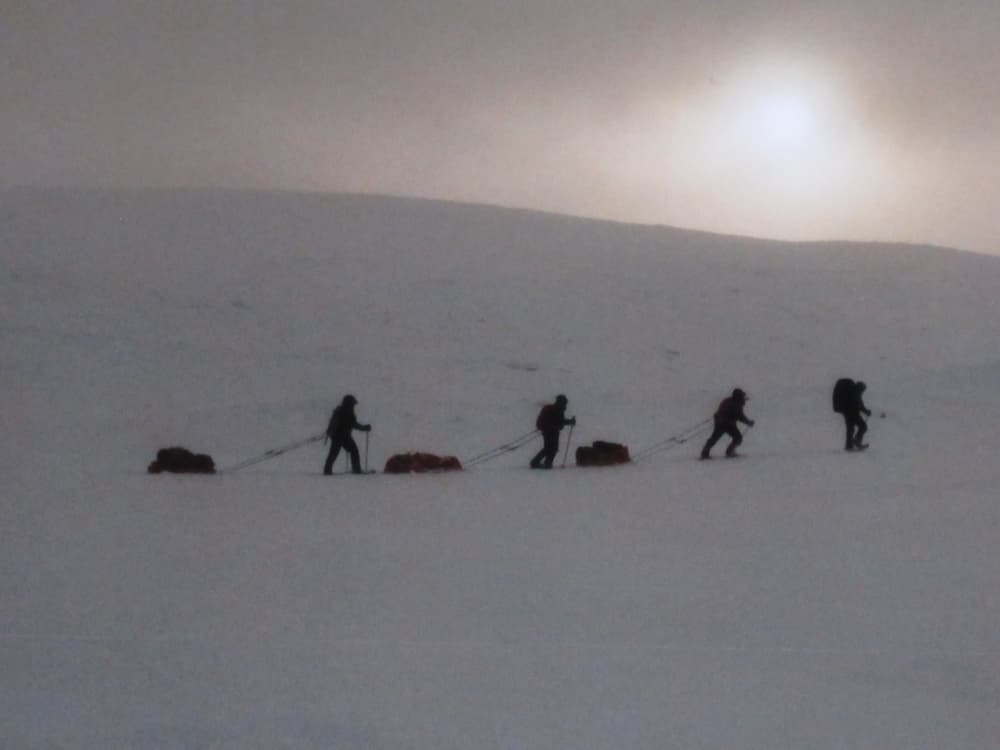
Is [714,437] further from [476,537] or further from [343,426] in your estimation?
[476,537]

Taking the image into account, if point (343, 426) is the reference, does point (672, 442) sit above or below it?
above

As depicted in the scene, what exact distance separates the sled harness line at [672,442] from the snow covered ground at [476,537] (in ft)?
1.29

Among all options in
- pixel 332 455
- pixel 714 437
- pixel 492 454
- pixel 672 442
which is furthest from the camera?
pixel 672 442

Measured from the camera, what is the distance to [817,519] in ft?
36.6

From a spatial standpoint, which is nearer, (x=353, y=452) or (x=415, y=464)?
(x=353, y=452)

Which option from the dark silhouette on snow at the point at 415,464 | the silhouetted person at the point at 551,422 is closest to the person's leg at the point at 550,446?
the silhouetted person at the point at 551,422

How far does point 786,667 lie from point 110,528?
6149mm

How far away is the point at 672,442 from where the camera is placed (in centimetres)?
2058

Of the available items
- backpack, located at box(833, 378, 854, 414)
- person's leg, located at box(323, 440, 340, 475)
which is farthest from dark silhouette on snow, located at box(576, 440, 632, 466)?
person's leg, located at box(323, 440, 340, 475)

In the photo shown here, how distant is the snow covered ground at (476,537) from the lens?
593 cm

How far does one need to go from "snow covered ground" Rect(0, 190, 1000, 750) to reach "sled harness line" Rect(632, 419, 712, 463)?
39 cm

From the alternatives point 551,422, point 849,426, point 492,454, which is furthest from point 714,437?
point 492,454

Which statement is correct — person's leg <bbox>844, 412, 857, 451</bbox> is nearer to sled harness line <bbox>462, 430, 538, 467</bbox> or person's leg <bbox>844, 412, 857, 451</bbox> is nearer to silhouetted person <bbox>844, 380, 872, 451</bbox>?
silhouetted person <bbox>844, 380, 872, 451</bbox>

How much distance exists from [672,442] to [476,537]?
419 inches
